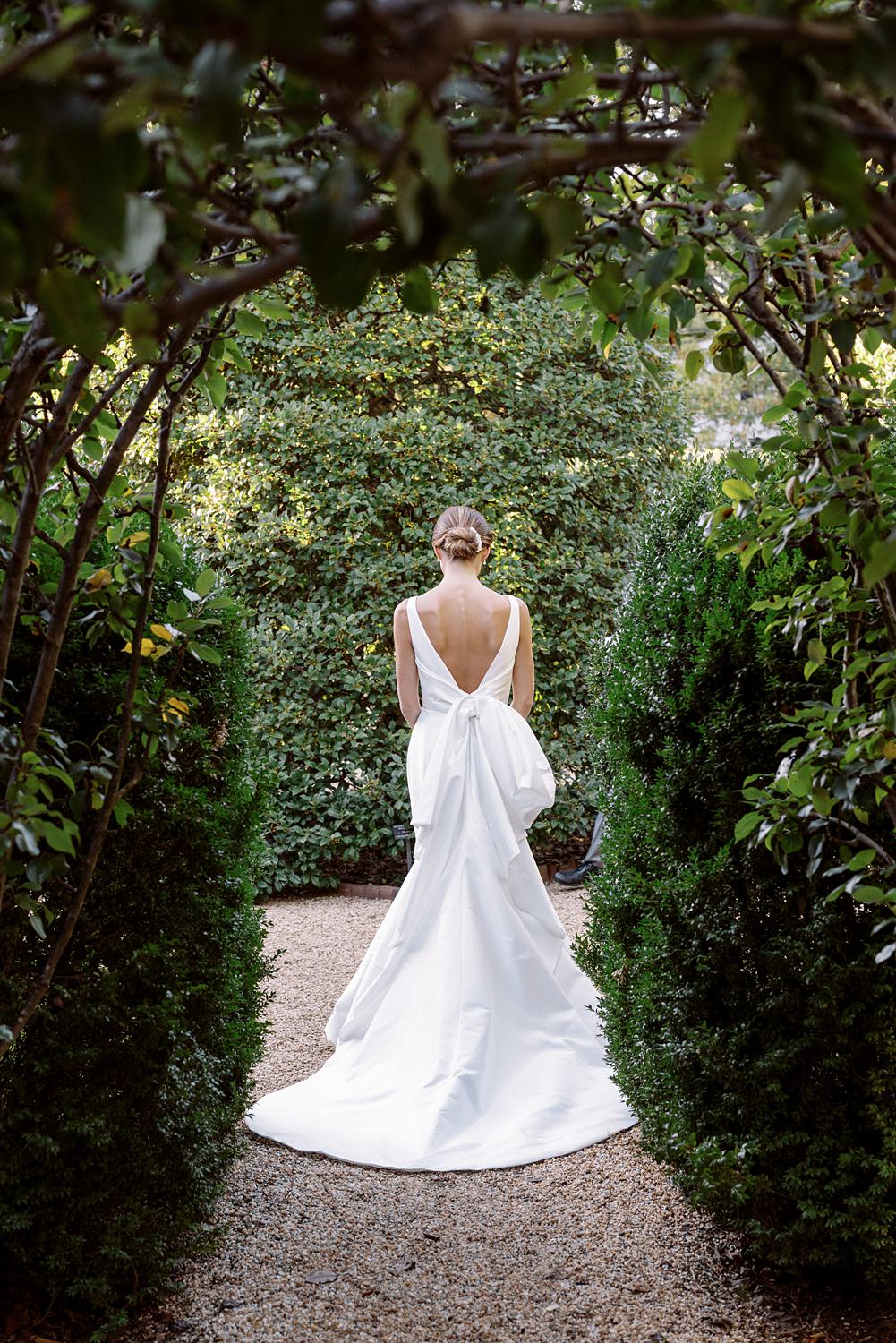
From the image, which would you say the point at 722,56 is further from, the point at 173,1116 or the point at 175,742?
the point at 173,1116

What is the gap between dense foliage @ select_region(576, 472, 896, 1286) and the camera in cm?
266

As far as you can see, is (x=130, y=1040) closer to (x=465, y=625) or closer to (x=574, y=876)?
(x=465, y=625)

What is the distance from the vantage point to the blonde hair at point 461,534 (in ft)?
17.5

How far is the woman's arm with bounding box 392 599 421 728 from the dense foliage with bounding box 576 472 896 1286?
2.25 m

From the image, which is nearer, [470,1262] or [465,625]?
[470,1262]

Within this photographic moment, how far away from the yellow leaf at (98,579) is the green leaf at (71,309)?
1.40m

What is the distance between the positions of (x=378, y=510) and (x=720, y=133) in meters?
7.55

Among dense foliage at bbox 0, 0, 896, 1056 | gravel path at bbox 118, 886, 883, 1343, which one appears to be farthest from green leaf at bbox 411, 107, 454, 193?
gravel path at bbox 118, 886, 883, 1343

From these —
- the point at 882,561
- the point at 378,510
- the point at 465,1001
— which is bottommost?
the point at 465,1001

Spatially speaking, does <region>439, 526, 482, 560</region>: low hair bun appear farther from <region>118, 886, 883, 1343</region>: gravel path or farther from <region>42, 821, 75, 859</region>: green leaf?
<region>42, 821, 75, 859</region>: green leaf

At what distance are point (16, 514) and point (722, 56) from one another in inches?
66.4

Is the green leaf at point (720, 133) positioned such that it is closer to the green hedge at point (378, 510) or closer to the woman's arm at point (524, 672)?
the woman's arm at point (524, 672)

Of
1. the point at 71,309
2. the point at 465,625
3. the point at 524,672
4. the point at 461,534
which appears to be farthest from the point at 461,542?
the point at 71,309

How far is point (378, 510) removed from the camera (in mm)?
8320
